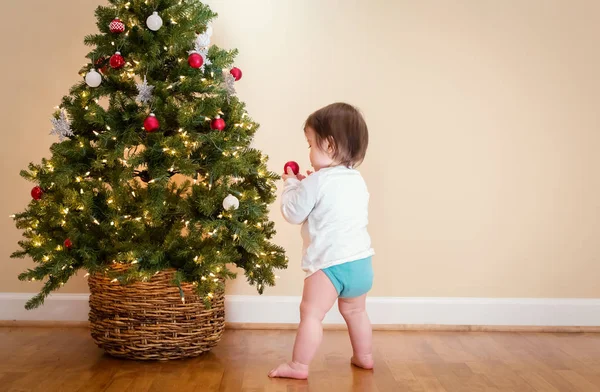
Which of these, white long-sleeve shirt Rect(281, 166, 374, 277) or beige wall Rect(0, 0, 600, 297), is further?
beige wall Rect(0, 0, 600, 297)

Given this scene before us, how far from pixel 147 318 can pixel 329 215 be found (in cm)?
80

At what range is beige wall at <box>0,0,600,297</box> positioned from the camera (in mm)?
3631

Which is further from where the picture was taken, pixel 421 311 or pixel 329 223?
pixel 421 311

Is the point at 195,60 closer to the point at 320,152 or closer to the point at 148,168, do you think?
the point at 148,168

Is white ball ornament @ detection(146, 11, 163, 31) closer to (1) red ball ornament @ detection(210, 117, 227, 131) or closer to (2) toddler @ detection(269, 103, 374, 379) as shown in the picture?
(1) red ball ornament @ detection(210, 117, 227, 131)

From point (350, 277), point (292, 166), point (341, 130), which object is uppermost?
point (341, 130)

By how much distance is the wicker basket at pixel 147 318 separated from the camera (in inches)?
114

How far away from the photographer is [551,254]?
3.70 m

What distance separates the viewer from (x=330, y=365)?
296 centimetres

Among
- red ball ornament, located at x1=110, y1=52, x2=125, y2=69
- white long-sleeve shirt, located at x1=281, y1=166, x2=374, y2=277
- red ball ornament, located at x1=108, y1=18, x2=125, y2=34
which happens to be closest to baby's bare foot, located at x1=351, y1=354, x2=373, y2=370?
white long-sleeve shirt, located at x1=281, y1=166, x2=374, y2=277

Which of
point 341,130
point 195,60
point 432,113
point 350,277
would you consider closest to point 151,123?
point 195,60

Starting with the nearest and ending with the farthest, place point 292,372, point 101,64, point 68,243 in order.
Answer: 1. point 292,372
2. point 68,243
3. point 101,64

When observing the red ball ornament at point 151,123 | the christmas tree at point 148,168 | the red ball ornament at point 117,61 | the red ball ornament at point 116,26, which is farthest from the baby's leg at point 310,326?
the red ball ornament at point 116,26

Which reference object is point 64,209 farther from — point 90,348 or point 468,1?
point 468,1
